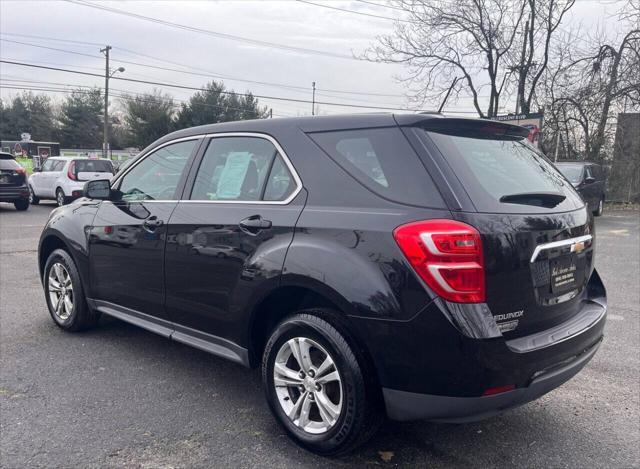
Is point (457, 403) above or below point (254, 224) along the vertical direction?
below

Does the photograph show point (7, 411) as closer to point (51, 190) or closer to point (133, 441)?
point (133, 441)

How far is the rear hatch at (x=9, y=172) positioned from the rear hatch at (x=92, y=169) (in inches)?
71.4

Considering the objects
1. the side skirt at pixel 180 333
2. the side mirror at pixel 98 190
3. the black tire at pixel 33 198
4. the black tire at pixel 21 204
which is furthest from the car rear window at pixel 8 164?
the side mirror at pixel 98 190

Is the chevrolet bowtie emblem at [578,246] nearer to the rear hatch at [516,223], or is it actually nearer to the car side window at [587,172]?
the rear hatch at [516,223]

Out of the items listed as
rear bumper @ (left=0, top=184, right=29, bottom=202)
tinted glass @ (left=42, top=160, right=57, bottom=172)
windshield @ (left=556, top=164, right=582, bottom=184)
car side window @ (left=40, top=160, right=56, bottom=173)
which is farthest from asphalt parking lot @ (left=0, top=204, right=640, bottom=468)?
car side window @ (left=40, top=160, right=56, bottom=173)

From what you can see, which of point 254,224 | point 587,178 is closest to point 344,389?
point 254,224

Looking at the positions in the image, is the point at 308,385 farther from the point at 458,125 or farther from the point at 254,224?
the point at 458,125

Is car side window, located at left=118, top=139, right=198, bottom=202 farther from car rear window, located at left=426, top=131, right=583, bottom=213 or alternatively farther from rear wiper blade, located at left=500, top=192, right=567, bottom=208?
rear wiper blade, located at left=500, top=192, right=567, bottom=208

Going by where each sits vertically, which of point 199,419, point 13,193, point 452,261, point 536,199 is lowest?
point 199,419

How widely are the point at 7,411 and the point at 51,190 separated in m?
15.9

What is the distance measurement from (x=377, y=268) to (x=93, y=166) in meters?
17.0

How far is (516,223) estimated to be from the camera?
8.39ft

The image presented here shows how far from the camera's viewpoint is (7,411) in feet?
11.0

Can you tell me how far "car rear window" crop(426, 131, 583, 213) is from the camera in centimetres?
260
